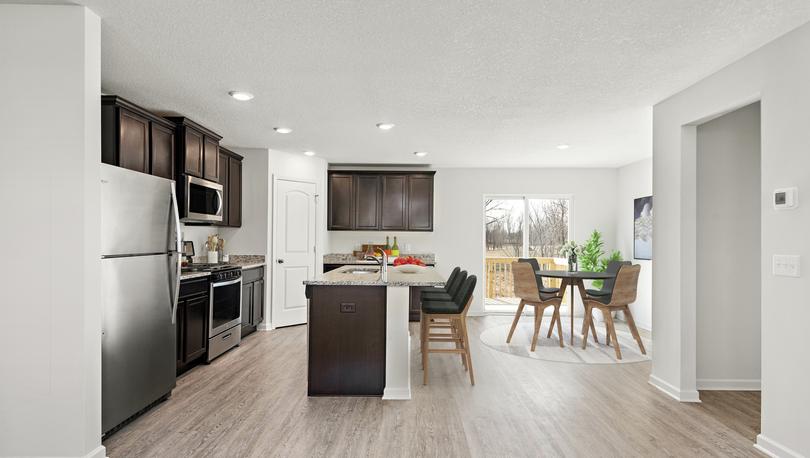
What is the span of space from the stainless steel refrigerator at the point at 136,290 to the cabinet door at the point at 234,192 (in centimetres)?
253

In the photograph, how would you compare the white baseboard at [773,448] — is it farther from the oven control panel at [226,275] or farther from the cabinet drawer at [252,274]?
the cabinet drawer at [252,274]

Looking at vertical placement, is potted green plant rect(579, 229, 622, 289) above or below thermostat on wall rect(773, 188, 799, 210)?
below

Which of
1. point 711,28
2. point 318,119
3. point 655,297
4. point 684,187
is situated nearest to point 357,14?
point 711,28

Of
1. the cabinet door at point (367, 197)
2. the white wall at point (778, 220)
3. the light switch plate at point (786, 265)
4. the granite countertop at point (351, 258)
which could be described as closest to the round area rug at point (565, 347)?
the white wall at point (778, 220)

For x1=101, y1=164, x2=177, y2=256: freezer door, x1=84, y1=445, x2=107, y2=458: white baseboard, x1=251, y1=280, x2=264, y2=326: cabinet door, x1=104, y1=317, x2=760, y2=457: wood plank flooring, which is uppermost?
x1=101, y1=164, x2=177, y2=256: freezer door

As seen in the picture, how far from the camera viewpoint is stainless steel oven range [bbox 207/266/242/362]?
4625 mm

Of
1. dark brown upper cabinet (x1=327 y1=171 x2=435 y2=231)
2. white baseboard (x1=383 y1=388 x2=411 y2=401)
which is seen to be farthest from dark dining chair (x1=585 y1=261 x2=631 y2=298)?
white baseboard (x1=383 y1=388 x2=411 y2=401)

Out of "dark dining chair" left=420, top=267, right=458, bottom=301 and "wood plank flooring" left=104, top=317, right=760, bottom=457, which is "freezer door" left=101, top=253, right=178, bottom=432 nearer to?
"wood plank flooring" left=104, top=317, right=760, bottom=457

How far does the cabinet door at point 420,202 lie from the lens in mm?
7371

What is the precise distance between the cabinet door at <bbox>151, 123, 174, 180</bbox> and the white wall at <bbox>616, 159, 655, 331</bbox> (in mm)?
6130

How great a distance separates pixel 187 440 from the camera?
287 centimetres

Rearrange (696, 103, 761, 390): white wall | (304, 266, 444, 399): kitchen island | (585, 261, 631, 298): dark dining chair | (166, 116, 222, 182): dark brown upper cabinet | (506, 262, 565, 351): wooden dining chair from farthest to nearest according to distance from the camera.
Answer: (585, 261, 631, 298): dark dining chair, (506, 262, 565, 351): wooden dining chair, (166, 116, 222, 182): dark brown upper cabinet, (696, 103, 761, 390): white wall, (304, 266, 444, 399): kitchen island

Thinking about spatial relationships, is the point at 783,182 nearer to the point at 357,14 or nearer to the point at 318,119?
the point at 357,14

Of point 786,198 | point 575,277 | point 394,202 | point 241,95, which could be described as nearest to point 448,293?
point 575,277
